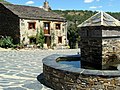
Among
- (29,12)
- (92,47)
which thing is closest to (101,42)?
(92,47)

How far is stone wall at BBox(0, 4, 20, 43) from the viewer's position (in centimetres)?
2862

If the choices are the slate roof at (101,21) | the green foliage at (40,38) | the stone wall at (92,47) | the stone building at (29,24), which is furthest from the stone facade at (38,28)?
the slate roof at (101,21)

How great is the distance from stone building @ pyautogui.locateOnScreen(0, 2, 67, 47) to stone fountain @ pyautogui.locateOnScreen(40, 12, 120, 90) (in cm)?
2026

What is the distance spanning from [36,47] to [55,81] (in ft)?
67.5

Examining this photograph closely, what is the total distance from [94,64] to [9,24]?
23.0 metres

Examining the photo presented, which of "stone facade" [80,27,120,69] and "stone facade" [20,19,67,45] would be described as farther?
"stone facade" [20,19,67,45]

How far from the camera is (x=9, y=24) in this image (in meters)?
29.9

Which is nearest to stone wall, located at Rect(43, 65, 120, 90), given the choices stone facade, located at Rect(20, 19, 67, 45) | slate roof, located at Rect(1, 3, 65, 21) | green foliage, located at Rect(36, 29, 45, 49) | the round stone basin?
the round stone basin

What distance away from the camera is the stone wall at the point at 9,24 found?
28625mm

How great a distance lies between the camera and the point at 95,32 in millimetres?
8391

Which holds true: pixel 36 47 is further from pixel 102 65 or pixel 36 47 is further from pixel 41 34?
pixel 102 65

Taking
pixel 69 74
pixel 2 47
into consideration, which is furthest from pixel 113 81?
pixel 2 47

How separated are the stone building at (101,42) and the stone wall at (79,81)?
1825mm

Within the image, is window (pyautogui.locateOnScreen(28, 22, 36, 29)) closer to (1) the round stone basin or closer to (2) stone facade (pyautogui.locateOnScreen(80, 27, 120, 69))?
(2) stone facade (pyautogui.locateOnScreen(80, 27, 120, 69))
